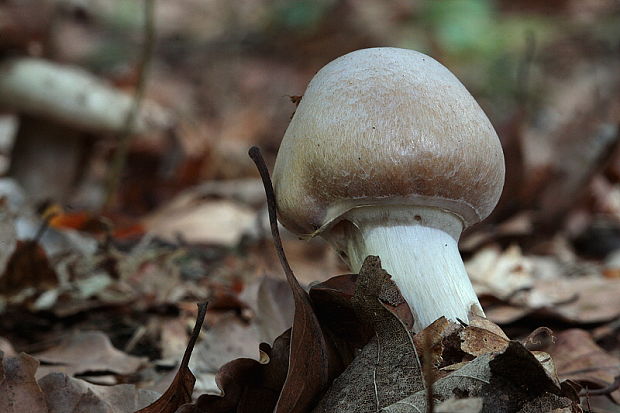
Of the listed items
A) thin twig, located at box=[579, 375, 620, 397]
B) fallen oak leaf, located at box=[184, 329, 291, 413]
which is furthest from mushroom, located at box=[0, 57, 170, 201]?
thin twig, located at box=[579, 375, 620, 397]

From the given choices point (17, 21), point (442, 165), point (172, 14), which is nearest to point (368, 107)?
point (442, 165)

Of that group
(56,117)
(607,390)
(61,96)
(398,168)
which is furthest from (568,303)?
(56,117)

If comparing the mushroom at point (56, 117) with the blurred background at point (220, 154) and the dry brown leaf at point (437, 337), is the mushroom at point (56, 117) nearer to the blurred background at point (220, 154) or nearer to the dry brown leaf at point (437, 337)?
the blurred background at point (220, 154)

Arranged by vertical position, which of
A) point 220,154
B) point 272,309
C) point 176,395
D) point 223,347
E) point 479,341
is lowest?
point 220,154

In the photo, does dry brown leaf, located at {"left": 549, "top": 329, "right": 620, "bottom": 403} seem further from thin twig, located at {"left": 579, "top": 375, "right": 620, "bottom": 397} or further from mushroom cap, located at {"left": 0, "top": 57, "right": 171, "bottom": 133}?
mushroom cap, located at {"left": 0, "top": 57, "right": 171, "bottom": 133}

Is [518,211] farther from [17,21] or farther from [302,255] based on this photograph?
[17,21]

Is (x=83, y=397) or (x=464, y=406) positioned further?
(x=83, y=397)

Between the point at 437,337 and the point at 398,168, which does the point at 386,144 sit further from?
the point at 437,337

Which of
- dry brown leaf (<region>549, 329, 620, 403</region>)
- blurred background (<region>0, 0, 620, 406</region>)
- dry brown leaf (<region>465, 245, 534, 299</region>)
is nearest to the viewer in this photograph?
dry brown leaf (<region>549, 329, 620, 403</region>)
